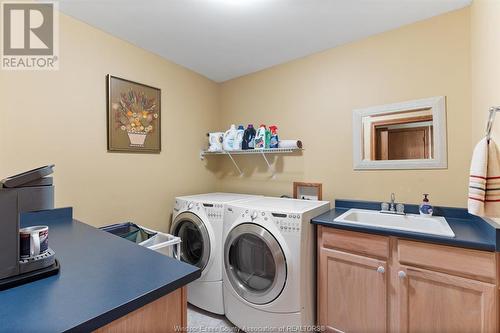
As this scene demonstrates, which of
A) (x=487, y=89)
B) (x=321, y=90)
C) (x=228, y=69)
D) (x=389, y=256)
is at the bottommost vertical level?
(x=389, y=256)

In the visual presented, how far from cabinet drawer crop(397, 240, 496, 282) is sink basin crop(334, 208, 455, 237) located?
0.49 feet

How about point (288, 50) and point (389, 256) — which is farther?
point (288, 50)

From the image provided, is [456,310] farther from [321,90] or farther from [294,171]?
[321,90]

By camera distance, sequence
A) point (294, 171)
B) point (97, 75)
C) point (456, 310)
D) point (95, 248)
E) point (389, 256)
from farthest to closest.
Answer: point (294, 171)
point (97, 75)
point (389, 256)
point (456, 310)
point (95, 248)

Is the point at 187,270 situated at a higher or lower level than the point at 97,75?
lower

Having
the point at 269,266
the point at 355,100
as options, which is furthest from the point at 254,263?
the point at 355,100

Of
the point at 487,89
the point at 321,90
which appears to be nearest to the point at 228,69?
the point at 321,90

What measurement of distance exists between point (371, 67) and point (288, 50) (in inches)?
28.7

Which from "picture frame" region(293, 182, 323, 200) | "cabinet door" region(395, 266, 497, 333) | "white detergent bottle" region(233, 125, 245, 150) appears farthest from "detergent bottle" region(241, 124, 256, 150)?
"cabinet door" region(395, 266, 497, 333)

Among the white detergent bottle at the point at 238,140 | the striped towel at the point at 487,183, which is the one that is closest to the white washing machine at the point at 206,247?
the white detergent bottle at the point at 238,140

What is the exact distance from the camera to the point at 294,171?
242 centimetres

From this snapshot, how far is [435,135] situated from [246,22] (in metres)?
1.60

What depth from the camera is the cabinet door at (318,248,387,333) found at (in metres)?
1.47

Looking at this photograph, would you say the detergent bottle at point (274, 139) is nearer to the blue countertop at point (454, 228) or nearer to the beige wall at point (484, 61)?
the blue countertop at point (454, 228)
